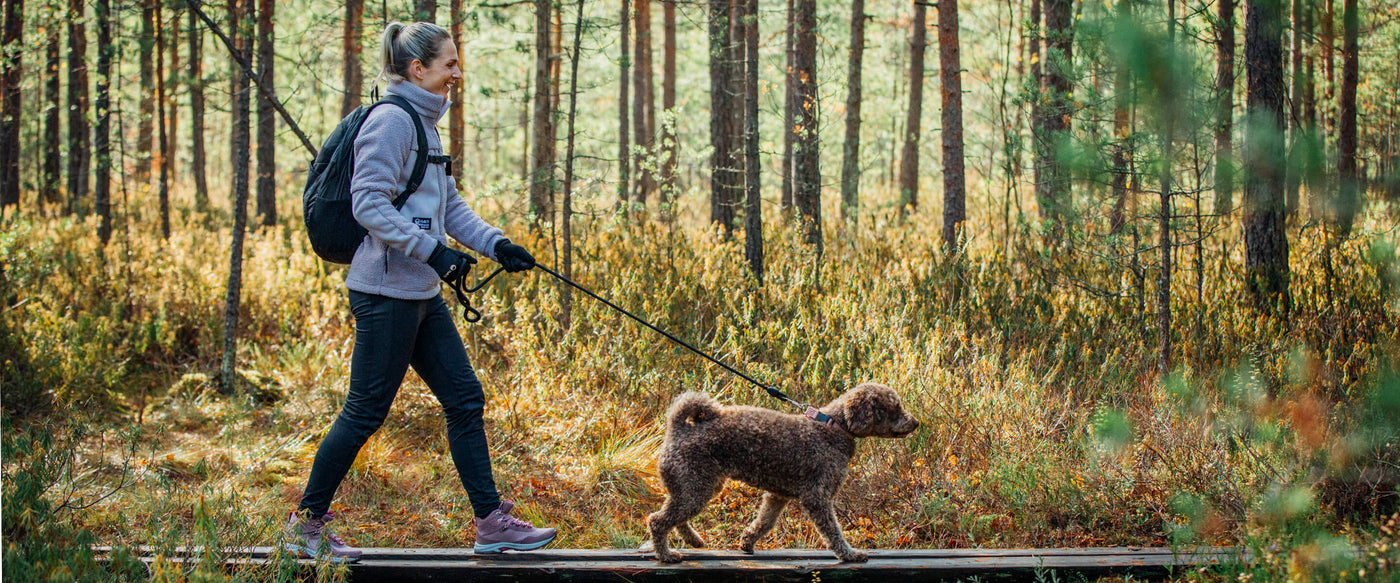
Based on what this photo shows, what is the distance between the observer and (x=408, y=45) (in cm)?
342

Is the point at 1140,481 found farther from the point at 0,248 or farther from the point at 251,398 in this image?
the point at 0,248

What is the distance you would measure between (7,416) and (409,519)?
9.38 feet

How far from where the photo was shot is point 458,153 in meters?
9.20

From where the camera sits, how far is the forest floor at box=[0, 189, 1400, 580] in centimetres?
381

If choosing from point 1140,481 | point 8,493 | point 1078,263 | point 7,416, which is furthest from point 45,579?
point 1078,263

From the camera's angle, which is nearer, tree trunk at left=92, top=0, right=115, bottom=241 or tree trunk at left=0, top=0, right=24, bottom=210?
tree trunk at left=92, top=0, right=115, bottom=241

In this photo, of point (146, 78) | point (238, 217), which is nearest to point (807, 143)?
point (238, 217)

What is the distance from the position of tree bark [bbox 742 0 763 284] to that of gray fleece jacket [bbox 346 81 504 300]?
13.6ft

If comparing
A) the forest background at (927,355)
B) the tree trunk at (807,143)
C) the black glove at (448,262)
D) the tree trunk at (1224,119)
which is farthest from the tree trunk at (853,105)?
the black glove at (448,262)

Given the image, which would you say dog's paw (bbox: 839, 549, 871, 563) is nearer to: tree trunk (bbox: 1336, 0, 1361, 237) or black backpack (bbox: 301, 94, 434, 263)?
tree trunk (bbox: 1336, 0, 1361, 237)

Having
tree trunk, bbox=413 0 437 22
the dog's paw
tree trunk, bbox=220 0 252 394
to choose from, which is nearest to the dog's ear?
the dog's paw

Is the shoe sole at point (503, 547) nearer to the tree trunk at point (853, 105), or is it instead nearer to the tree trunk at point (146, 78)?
the tree trunk at point (146, 78)

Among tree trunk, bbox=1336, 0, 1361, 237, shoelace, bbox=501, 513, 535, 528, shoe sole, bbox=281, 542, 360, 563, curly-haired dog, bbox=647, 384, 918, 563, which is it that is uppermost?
tree trunk, bbox=1336, 0, 1361, 237

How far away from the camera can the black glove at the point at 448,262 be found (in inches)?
129
